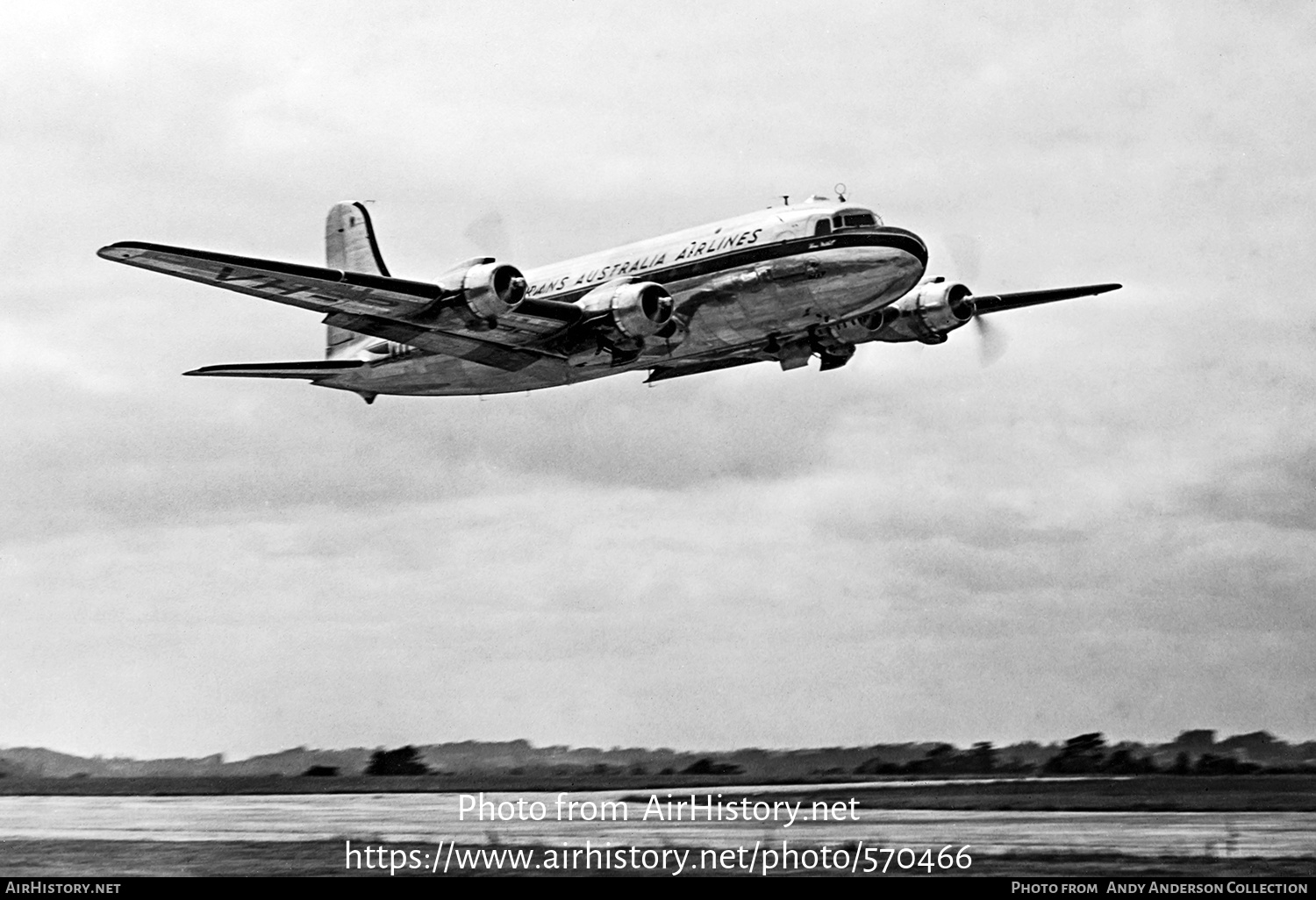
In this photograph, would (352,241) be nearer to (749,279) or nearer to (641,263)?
(641,263)

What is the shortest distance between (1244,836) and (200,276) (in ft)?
70.5

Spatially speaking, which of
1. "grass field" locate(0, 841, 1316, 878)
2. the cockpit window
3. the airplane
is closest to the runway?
"grass field" locate(0, 841, 1316, 878)

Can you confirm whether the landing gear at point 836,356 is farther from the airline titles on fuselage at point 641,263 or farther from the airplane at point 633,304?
the airline titles on fuselage at point 641,263

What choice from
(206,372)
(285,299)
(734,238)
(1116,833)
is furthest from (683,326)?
(1116,833)

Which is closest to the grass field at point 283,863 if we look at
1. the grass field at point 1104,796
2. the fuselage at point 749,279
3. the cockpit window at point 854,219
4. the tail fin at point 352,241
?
the grass field at point 1104,796

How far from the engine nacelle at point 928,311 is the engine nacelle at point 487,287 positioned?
8.97 m

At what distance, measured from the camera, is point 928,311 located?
36.0 metres

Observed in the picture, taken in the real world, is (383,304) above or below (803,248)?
below

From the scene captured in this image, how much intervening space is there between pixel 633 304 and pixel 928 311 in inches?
302

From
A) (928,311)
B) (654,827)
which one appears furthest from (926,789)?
(928,311)

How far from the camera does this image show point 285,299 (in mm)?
32156

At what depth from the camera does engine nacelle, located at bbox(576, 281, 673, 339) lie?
32.0 meters

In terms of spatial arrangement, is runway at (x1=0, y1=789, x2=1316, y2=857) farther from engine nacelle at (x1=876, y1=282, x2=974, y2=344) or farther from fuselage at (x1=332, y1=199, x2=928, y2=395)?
engine nacelle at (x1=876, y1=282, x2=974, y2=344)
